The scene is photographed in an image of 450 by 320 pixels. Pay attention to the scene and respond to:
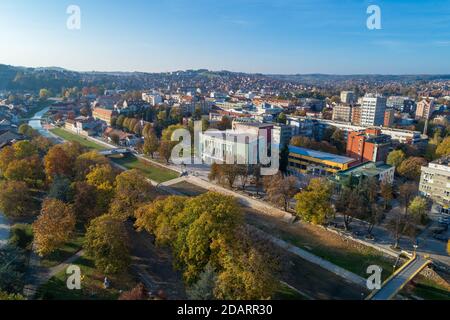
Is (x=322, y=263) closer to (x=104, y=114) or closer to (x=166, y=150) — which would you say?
(x=166, y=150)

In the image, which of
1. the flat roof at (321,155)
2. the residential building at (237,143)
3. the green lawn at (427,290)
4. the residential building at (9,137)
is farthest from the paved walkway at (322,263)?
the residential building at (9,137)

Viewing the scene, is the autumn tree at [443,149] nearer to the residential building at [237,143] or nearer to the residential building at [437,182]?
the residential building at [437,182]

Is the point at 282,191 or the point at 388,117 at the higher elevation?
the point at 388,117

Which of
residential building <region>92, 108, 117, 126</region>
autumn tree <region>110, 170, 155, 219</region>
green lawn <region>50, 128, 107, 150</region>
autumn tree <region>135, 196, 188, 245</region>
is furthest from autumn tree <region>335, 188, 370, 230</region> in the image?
residential building <region>92, 108, 117, 126</region>

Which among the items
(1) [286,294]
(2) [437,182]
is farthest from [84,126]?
(2) [437,182]

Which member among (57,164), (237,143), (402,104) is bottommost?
(57,164)
